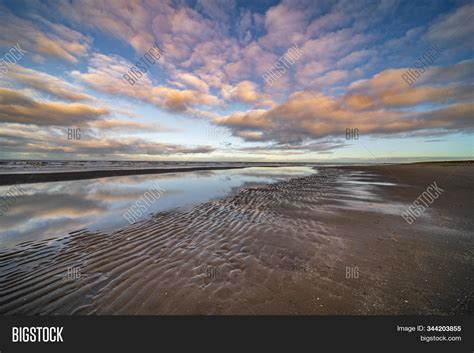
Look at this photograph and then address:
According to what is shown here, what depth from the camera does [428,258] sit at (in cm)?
509

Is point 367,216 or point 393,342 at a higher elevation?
point 367,216

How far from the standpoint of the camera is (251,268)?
481cm

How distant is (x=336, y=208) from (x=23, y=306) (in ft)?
38.2

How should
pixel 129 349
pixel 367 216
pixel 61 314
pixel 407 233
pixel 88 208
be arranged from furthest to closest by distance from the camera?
pixel 88 208 < pixel 367 216 < pixel 407 233 < pixel 61 314 < pixel 129 349

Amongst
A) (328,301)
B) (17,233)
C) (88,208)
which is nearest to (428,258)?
(328,301)

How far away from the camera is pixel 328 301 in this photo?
358 cm

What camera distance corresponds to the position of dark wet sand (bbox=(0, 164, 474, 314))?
3.54 m

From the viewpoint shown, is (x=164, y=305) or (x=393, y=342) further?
(x=164, y=305)

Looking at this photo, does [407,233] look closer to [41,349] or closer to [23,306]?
[41,349]

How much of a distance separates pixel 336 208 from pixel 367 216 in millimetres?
1625

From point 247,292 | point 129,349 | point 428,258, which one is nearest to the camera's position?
point 129,349

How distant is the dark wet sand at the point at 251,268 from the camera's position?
354 centimetres

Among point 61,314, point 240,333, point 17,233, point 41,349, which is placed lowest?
point 41,349

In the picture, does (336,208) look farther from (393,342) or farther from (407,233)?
(393,342)
